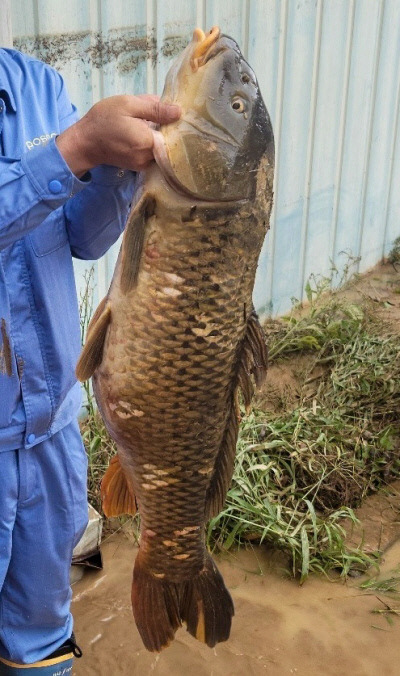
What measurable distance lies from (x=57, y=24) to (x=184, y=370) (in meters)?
2.44

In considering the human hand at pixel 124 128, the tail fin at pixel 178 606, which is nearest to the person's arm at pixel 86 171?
the human hand at pixel 124 128

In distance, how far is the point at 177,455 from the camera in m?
2.18

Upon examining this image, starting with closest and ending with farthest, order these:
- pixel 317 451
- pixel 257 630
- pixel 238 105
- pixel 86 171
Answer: pixel 238 105 → pixel 86 171 → pixel 257 630 → pixel 317 451

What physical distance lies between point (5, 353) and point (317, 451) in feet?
8.45

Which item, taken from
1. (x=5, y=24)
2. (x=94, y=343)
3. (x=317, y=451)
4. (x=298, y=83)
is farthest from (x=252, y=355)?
(x=298, y=83)

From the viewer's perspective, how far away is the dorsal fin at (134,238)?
6.28ft

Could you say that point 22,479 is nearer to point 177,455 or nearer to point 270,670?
point 177,455

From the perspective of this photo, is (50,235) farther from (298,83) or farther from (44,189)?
(298,83)

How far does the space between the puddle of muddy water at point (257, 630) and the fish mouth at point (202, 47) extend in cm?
241

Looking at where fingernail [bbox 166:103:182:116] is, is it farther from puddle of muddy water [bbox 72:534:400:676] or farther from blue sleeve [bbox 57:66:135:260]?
A: puddle of muddy water [bbox 72:534:400:676]

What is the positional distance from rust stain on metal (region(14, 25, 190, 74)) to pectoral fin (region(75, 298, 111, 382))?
2.15 m

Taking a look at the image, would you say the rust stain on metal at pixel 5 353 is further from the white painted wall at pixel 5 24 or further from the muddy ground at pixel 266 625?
the muddy ground at pixel 266 625

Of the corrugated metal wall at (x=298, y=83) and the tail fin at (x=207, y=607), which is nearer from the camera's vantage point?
the tail fin at (x=207, y=607)

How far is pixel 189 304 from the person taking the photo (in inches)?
78.7
